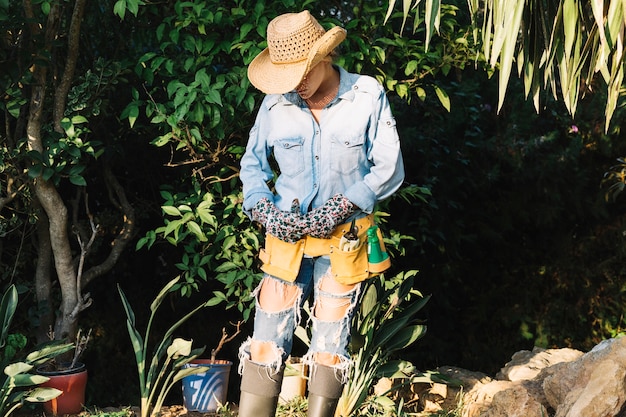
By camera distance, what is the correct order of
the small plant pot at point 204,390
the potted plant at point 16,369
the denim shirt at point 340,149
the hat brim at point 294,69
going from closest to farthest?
the hat brim at point 294,69 < the denim shirt at point 340,149 < the potted plant at point 16,369 < the small plant pot at point 204,390

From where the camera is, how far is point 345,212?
296cm

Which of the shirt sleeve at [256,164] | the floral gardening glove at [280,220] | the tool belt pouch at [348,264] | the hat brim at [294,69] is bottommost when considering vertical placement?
the tool belt pouch at [348,264]

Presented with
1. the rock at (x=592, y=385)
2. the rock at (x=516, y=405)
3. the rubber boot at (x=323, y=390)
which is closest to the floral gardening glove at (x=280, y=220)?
the rubber boot at (x=323, y=390)

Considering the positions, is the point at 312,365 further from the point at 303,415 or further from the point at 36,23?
the point at 36,23

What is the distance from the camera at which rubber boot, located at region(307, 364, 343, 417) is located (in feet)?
10.3

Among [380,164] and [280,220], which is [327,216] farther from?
[380,164]

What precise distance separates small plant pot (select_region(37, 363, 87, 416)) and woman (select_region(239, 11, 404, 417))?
114cm

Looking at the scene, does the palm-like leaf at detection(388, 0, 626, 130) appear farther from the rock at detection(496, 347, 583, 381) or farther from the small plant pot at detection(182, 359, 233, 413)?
the small plant pot at detection(182, 359, 233, 413)

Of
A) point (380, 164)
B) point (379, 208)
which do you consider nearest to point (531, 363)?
point (379, 208)

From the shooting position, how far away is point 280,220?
2.97 metres

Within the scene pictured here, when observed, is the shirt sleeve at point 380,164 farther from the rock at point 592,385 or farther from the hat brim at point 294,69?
the rock at point 592,385

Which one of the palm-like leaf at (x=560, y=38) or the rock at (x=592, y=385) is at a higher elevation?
the palm-like leaf at (x=560, y=38)

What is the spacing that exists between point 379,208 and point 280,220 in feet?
4.87

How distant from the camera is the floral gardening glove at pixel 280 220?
297 centimetres
